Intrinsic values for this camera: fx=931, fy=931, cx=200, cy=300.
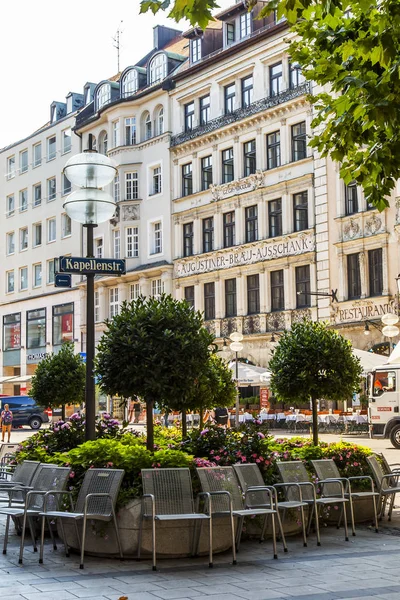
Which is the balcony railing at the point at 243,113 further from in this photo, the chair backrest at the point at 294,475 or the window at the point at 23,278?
the chair backrest at the point at 294,475

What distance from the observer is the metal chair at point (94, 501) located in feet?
31.3

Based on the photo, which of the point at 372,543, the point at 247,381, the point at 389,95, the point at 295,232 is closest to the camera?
the point at 389,95

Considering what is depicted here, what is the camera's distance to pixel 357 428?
33.7 metres

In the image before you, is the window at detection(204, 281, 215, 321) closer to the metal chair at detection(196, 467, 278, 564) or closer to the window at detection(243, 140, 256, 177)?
the window at detection(243, 140, 256, 177)

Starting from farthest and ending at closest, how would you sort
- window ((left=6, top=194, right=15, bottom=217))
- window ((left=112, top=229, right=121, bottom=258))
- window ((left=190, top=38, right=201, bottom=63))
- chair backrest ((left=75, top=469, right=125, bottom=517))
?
window ((left=6, top=194, right=15, bottom=217)), window ((left=112, top=229, right=121, bottom=258)), window ((left=190, top=38, right=201, bottom=63)), chair backrest ((left=75, top=469, right=125, bottom=517))

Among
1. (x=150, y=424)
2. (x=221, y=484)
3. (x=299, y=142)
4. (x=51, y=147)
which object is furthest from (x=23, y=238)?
(x=221, y=484)

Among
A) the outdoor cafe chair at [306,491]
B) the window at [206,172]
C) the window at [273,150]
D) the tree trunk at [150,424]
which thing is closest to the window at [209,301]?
the window at [206,172]

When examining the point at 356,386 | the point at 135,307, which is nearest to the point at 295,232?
the point at 356,386

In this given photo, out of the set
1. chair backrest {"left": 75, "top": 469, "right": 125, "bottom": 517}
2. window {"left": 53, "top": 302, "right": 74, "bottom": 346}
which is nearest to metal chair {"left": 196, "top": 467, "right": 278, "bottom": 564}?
chair backrest {"left": 75, "top": 469, "right": 125, "bottom": 517}

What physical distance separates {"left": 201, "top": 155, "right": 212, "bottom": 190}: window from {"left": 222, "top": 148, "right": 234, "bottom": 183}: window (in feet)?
4.03

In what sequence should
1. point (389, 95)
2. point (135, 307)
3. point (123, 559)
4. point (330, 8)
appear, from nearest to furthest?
point (330, 8), point (389, 95), point (123, 559), point (135, 307)

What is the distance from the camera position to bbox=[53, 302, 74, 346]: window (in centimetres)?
5819

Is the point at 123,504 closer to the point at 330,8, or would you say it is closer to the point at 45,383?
the point at 330,8

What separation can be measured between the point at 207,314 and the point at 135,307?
1382 inches
